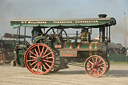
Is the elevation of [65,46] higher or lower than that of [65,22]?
lower

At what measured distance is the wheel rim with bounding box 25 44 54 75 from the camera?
39.7 ft

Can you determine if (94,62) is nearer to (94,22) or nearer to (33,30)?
(94,22)

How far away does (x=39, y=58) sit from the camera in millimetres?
12133

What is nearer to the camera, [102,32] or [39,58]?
[39,58]

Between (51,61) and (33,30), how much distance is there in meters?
2.21

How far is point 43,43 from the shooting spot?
12469 millimetres

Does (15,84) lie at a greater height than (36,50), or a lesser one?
lesser

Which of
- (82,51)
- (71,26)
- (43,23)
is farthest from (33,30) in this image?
(82,51)

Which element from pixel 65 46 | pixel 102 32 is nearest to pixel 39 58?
pixel 65 46

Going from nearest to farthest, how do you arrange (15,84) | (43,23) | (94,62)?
(15,84), (94,62), (43,23)

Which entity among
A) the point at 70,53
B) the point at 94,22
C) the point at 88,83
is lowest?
the point at 88,83

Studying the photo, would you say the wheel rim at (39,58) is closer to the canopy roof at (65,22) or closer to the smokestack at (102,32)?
the canopy roof at (65,22)

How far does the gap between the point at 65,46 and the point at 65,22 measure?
126 centimetres

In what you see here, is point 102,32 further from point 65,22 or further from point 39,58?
point 39,58
